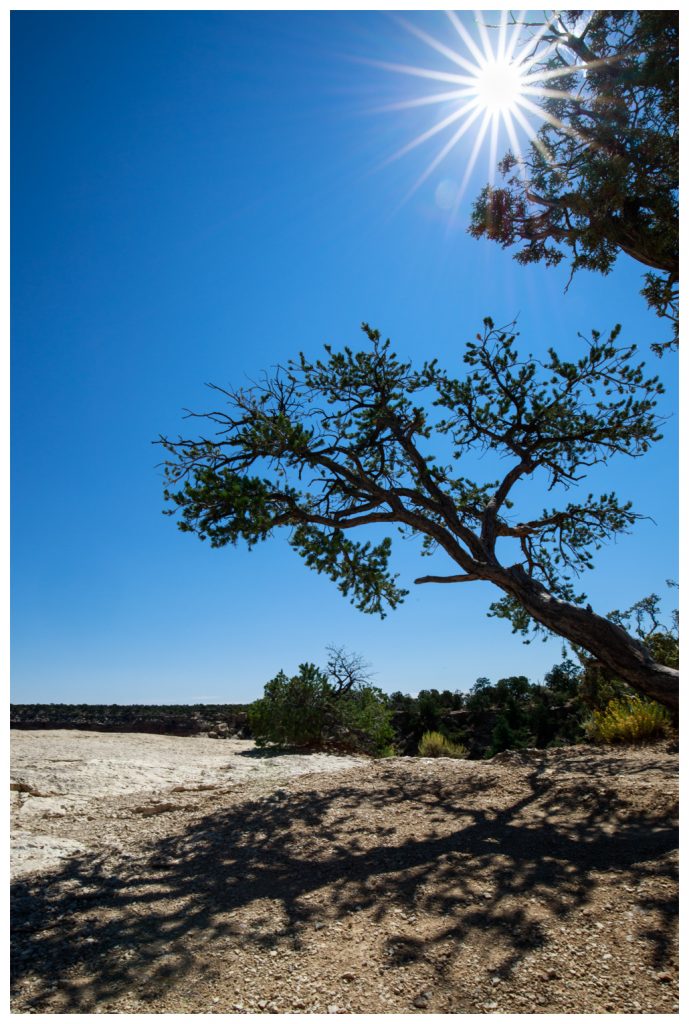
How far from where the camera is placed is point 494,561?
6996 mm

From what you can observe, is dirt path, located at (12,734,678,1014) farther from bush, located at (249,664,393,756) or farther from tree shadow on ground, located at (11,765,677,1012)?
bush, located at (249,664,393,756)

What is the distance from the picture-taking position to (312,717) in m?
12.2

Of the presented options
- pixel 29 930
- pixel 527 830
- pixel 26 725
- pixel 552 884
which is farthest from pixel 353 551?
pixel 26 725

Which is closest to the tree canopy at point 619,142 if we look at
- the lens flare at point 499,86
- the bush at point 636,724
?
the lens flare at point 499,86

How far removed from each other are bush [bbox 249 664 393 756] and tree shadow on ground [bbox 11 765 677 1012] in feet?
18.4

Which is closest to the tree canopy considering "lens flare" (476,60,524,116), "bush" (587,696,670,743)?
"lens flare" (476,60,524,116)

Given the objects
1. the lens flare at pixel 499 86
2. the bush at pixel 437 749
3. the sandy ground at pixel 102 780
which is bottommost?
the bush at pixel 437 749

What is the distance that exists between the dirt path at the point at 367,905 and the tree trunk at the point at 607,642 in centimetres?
116

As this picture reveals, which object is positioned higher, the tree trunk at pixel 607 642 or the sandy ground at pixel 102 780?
the tree trunk at pixel 607 642

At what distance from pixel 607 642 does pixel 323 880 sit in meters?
3.26

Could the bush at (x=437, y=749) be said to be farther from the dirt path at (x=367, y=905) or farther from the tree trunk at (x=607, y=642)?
the tree trunk at (x=607, y=642)

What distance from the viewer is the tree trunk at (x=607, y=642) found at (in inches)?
211

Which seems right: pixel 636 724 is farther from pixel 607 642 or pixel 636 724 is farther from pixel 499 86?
pixel 499 86

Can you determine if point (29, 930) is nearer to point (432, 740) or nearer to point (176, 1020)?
point (176, 1020)
